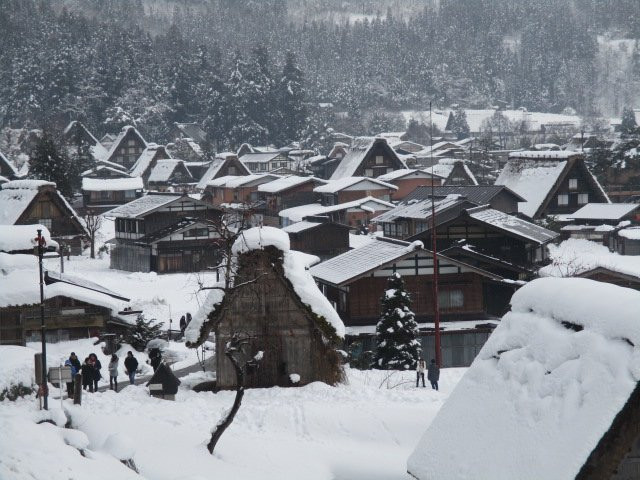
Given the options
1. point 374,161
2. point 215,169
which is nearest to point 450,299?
point 374,161

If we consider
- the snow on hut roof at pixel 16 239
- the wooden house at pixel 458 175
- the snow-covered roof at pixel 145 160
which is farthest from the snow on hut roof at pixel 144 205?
the snow-covered roof at pixel 145 160

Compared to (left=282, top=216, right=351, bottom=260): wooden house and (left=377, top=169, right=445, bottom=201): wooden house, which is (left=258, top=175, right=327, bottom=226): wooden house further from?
(left=282, top=216, right=351, bottom=260): wooden house

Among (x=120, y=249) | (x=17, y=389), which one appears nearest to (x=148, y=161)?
(x=120, y=249)

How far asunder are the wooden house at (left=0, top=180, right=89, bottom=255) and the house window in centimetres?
2210

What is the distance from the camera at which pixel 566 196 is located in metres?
52.1

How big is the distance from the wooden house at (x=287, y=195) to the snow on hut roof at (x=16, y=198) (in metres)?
16.3

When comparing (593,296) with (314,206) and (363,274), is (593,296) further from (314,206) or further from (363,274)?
(314,206)

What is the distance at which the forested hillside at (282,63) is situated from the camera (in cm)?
8769

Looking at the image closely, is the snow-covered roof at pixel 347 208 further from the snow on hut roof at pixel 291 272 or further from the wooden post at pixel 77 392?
the wooden post at pixel 77 392

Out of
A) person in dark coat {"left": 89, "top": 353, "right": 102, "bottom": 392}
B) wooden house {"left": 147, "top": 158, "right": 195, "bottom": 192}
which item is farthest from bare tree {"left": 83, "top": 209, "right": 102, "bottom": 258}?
person in dark coat {"left": 89, "top": 353, "right": 102, "bottom": 392}

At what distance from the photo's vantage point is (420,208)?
3950cm

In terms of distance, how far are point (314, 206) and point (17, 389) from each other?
4287 centimetres

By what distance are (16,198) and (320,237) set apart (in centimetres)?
1445

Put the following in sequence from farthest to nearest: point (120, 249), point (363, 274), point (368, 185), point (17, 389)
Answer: point (368, 185), point (120, 249), point (363, 274), point (17, 389)
